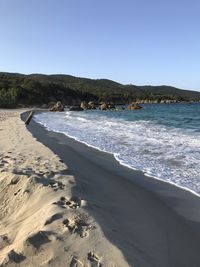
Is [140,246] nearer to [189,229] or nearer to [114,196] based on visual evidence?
[189,229]

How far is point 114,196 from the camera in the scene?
24.7ft

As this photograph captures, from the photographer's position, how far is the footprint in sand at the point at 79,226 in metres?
4.63

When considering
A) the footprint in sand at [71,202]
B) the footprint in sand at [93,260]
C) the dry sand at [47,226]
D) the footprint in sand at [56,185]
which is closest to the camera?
the footprint in sand at [93,260]

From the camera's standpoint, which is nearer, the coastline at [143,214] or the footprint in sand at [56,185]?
the coastline at [143,214]

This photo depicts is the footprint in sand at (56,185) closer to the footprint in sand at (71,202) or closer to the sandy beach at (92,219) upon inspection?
the sandy beach at (92,219)

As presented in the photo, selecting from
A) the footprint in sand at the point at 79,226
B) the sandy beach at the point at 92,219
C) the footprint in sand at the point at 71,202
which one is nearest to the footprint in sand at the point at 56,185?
the sandy beach at the point at 92,219

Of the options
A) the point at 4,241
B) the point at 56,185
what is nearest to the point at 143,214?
the point at 56,185

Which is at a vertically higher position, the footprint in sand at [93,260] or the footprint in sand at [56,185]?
the footprint in sand at [93,260]

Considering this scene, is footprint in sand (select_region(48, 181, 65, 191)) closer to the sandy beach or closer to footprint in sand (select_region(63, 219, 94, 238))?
the sandy beach

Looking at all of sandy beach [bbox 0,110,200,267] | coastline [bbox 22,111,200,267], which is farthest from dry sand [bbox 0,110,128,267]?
coastline [bbox 22,111,200,267]

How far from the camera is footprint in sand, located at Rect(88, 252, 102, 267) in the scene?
3.89 meters

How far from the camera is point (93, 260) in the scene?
397 cm

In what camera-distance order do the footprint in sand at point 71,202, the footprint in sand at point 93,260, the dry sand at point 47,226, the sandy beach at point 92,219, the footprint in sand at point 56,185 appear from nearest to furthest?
the footprint in sand at point 93,260 → the dry sand at point 47,226 → the sandy beach at point 92,219 → the footprint in sand at point 71,202 → the footprint in sand at point 56,185

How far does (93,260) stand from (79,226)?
0.90 metres
